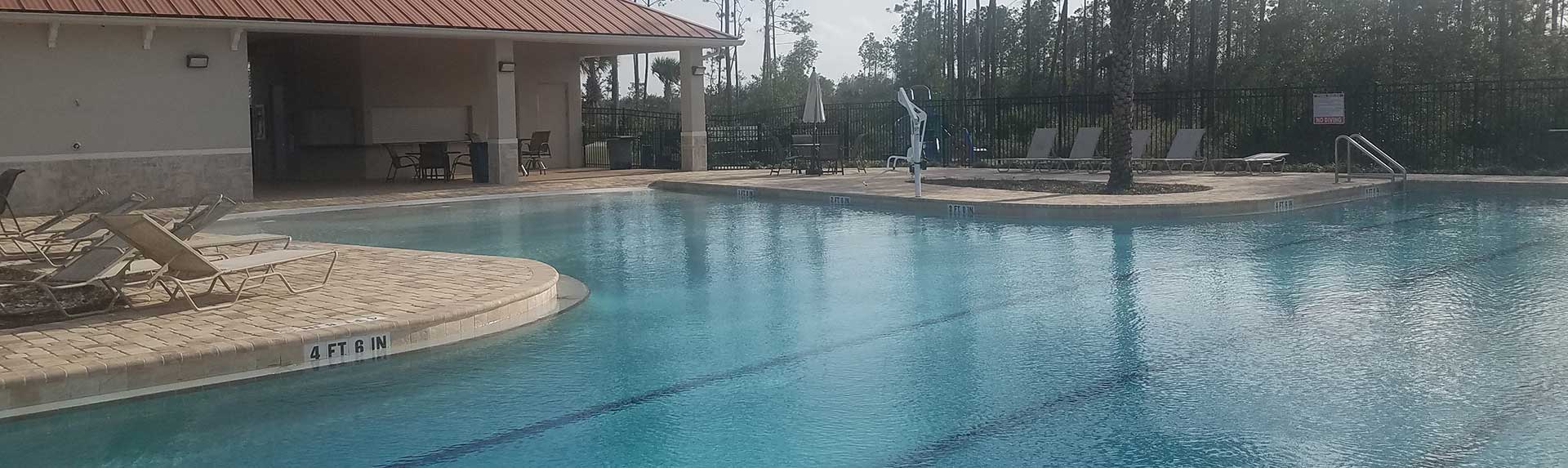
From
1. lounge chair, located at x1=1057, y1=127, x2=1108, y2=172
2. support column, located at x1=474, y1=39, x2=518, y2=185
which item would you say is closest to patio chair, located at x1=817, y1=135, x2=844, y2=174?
lounge chair, located at x1=1057, y1=127, x2=1108, y2=172

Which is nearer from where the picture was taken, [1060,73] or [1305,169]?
[1305,169]

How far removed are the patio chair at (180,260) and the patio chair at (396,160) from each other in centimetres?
1468

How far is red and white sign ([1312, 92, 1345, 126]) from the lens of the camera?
21359 millimetres

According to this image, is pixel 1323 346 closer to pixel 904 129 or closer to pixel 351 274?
pixel 351 274

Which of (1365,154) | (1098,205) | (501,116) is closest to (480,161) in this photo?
(501,116)

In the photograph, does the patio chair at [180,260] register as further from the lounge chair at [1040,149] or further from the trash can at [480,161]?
the lounge chair at [1040,149]

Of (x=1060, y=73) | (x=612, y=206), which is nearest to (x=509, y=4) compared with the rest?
(x=612, y=206)

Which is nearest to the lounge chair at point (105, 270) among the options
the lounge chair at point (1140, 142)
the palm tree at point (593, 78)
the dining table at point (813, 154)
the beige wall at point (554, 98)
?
the dining table at point (813, 154)

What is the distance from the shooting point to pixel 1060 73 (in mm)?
45562

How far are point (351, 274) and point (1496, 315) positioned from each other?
302 inches

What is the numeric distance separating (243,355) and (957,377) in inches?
143

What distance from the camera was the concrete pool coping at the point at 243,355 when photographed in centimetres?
580

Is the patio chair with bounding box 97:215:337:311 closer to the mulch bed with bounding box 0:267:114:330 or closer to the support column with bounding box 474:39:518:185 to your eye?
the mulch bed with bounding box 0:267:114:330

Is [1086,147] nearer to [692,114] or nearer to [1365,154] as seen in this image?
[1365,154]
